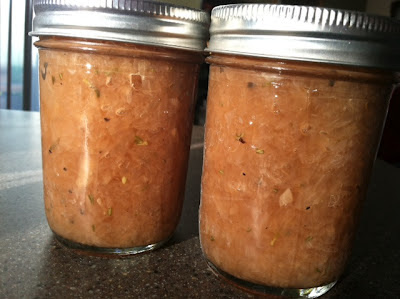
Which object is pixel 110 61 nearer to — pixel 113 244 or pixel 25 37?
pixel 113 244

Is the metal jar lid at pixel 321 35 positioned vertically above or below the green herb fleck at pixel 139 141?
above

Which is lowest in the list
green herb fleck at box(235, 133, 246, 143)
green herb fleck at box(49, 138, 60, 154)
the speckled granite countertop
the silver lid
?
the speckled granite countertop

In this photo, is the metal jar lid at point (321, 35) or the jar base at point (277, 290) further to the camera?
the jar base at point (277, 290)

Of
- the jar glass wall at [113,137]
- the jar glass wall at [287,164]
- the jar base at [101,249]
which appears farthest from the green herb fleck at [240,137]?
the jar base at [101,249]

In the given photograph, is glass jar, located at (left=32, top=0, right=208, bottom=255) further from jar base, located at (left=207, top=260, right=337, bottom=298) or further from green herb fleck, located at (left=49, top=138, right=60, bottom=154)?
jar base, located at (left=207, top=260, right=337, bottom=298)

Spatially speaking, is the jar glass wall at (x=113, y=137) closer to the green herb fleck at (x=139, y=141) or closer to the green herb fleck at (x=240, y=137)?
the green herb fleck at (x=139, y=141)

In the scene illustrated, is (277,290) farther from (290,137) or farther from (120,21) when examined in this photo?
(120,21)

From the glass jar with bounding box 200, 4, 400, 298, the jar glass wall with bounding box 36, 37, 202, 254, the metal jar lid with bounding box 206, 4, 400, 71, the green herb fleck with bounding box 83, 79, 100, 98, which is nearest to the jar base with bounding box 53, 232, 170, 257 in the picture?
the jar glass wall with bounding box 36, 37, 202, 254
